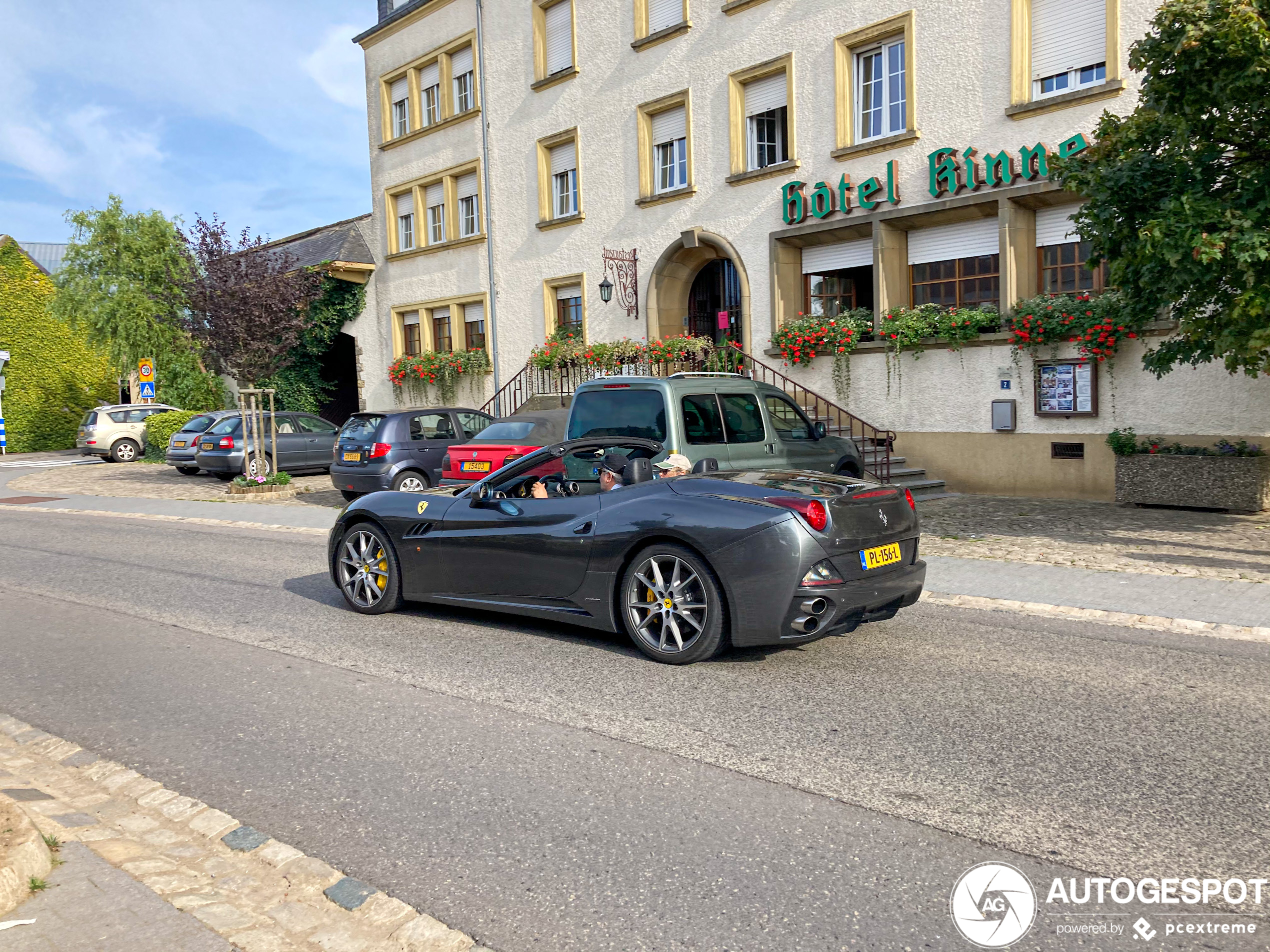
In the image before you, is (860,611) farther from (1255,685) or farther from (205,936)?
(205,936)

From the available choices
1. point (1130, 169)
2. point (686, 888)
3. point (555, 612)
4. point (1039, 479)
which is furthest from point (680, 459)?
point (1039, 479)

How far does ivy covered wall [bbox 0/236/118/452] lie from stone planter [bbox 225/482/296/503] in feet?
88.6

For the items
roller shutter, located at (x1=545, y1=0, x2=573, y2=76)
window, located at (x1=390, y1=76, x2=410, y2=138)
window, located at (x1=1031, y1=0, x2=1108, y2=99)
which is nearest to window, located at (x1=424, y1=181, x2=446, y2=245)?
window, located at (x1=390, y1=76, x2=410, y2=138)

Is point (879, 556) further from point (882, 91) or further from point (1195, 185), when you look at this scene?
point (882, 91)

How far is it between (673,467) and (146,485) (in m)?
19.2

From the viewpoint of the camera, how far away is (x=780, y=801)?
4078mm

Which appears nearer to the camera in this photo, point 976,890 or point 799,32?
point 976,890

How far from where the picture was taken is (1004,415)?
49.5ft

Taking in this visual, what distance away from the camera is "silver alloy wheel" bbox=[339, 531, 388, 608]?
790cm

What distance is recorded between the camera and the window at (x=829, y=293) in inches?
715

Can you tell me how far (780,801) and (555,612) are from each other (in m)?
2.89

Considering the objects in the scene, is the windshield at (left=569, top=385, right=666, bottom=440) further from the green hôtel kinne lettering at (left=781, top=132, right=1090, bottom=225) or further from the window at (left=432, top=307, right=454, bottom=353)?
the window at (left=432, top=307, right=454, bottom=353)

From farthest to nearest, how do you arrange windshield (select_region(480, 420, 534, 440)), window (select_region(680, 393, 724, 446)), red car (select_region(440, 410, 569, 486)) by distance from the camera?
windshield (select_region(480, 420, 534, 440)) < red car (select_region(440, 410, 569, 486)) < window (select_region(680, 393, 724, 446))

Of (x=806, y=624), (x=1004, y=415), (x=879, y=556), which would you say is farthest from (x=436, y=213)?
(x=806, y=624)
